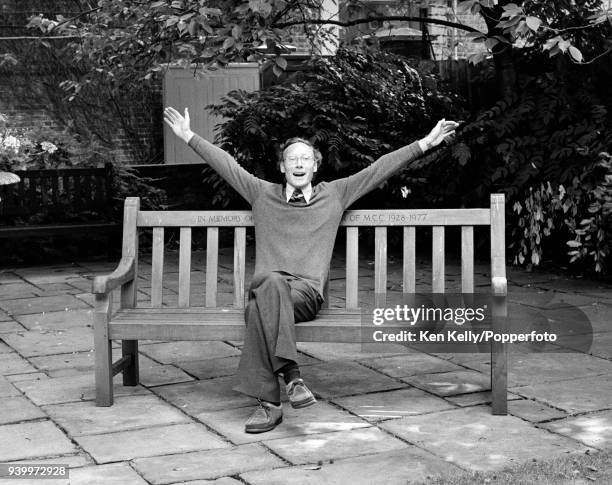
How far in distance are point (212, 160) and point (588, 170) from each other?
13.4 ft

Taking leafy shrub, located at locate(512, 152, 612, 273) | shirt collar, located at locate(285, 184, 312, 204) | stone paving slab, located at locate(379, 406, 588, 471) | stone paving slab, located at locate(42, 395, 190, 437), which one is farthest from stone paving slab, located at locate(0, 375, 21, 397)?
leafy shrub, located at locate(512, 152, 612, 273)

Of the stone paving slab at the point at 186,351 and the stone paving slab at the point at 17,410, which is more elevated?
the stone paving slab at the point at 186,351

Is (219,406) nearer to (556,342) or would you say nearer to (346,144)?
(556,342)

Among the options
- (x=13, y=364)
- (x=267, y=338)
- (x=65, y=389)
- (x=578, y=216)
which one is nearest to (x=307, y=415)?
(x=267, y=338)

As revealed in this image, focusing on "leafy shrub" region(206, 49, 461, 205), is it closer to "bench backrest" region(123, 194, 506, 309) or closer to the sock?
"bench backrest" region(123, 194, 506, 309)

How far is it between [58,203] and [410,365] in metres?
5.81

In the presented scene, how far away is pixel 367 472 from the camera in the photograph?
4090 millimetres

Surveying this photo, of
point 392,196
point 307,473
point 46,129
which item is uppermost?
point 46,129

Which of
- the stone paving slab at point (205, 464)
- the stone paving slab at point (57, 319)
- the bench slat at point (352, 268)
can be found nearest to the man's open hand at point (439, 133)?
the bench slat at point (352, 268)

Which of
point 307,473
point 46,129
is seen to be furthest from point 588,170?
point 46,129

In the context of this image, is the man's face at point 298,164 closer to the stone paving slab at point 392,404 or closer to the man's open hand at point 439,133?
the man's open hand at point 439,133

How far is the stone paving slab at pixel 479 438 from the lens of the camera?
425 cm

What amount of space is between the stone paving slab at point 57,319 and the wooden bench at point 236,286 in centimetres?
188

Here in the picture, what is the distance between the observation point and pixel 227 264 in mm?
10398
